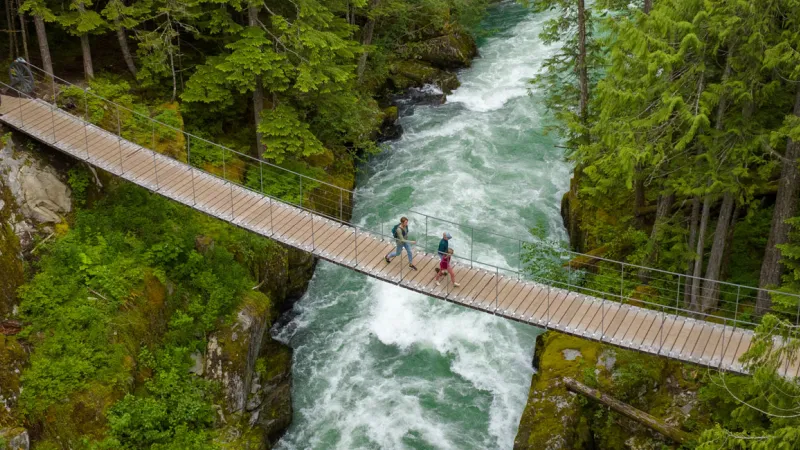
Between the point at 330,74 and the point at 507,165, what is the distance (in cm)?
784

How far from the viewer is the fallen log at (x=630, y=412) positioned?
45.6 feet

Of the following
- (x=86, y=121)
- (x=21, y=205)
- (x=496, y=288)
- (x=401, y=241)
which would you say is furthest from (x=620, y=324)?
(x=86, y=121)

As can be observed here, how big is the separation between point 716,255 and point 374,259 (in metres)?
6.80

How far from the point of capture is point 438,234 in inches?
885

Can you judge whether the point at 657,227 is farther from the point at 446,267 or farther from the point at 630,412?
the point at 446,267

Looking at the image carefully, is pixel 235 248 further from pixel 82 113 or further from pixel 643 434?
pixel 643 434

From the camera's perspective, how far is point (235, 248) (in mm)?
18203

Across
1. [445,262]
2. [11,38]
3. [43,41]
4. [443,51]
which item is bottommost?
[443,51]

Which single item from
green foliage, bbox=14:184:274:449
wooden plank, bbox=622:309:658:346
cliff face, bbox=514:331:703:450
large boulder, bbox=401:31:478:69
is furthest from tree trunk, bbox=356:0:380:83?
wooden plank, bbox=622:309:658:346

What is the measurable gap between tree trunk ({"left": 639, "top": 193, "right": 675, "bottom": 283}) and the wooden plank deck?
168 cm

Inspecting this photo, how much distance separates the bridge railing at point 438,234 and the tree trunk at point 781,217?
0.40 m

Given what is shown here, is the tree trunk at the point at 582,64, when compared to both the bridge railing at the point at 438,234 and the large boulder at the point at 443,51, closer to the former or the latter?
the bridge railing at the point at 438,234

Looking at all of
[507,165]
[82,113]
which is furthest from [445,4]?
[82,113]

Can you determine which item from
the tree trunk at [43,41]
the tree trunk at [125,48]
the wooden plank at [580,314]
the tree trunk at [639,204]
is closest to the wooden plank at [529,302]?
the wooden plank at [580,314]
